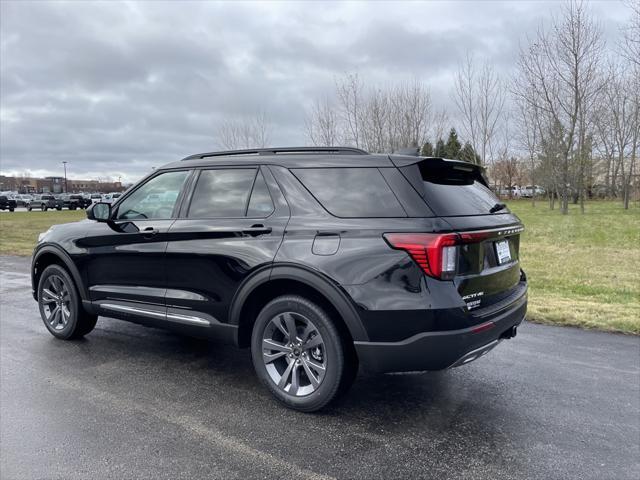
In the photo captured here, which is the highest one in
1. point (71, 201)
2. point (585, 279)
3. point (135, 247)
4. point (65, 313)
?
point (71, 201)

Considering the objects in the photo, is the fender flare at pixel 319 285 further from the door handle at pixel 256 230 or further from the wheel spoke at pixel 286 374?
the wheel spoke at pixel 286 374

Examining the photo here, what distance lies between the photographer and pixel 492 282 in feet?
10.6

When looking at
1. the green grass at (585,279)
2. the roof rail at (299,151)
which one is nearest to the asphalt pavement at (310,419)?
the green grass at (585,279)

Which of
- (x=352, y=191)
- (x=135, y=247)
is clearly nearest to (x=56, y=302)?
(x=135, y=247)

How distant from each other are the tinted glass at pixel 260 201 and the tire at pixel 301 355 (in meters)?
0.65

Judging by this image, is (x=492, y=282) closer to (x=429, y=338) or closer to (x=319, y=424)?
(x=429, y=338)

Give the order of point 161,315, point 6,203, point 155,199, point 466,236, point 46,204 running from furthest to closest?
point 46,204, point 6,203, point 155,199, point 161,315, point 466,236

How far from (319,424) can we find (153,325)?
1811 millimetres

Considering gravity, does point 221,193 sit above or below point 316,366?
above

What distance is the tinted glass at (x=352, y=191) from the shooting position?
3.12m

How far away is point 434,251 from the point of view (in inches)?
113

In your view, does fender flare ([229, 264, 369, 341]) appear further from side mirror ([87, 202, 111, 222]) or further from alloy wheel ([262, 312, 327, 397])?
side mirror ([87, 202, 111, 222])

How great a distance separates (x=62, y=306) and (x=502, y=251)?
14.1ft

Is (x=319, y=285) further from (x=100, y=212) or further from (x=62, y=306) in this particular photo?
(x=62, y=306)
